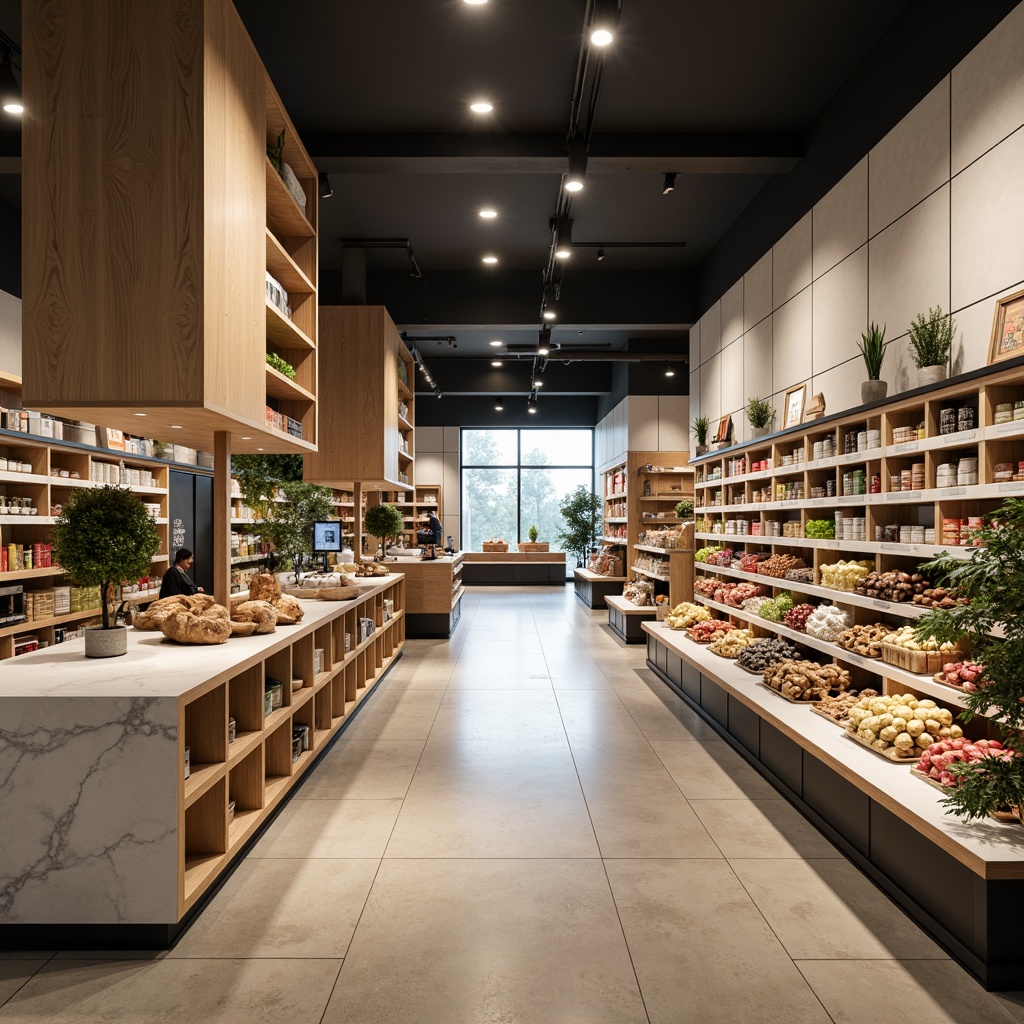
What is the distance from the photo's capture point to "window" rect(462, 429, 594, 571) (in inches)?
766

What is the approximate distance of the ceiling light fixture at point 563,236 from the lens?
7094mm

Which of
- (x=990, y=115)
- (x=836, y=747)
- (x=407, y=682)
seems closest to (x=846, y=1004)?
(x=836, y=747)

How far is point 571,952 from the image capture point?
2.63 m

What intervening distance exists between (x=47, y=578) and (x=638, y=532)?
850 cm

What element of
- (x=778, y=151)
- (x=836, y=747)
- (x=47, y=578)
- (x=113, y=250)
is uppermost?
(x=778, y=151)

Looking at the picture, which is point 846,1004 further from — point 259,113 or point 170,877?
point 259,113

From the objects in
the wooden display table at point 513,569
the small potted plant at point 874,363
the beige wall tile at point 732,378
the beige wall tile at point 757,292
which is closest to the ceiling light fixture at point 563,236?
the beige wall tile at point 757,292

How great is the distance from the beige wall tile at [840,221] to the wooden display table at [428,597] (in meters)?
5.99

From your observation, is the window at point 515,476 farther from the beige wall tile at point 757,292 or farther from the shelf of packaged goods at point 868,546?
the shelf of packaged goods at point 868,546

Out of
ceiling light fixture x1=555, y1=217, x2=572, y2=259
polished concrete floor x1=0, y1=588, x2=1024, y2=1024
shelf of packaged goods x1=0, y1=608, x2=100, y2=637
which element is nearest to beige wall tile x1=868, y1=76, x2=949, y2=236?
ceiling light fixture x1=555, y1=217, x2=572, y2=259

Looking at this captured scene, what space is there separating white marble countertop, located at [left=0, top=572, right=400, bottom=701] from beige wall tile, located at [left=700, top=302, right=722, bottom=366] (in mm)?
6260

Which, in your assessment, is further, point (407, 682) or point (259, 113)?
point (407, 682)

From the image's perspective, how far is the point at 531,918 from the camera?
2865 mm

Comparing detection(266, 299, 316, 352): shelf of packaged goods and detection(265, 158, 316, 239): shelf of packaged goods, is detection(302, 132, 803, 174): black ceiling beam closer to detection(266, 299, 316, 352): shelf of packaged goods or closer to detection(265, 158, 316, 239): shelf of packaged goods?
detection(265, 158, 316, 239): shelf of packaged goods
